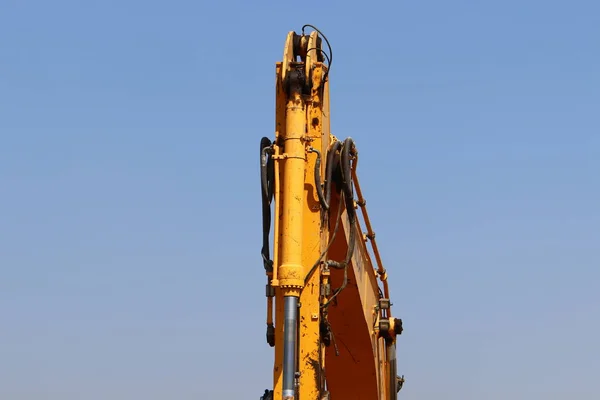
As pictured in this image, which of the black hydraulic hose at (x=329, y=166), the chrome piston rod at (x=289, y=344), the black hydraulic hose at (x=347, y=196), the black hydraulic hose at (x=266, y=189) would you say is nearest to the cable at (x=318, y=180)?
the black hydraulic hose at (x=329, y=166)

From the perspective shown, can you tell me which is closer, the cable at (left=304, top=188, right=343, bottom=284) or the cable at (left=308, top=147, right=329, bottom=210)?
the cable at (left=304, top=188, right=343, bottom=284)

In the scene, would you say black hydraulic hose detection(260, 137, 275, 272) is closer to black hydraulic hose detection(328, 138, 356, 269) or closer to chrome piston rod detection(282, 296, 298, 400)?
chrome piston rod detection(282, 296, 298, 400)

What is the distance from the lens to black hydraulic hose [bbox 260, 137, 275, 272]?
1124 centimetres

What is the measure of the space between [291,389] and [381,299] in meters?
5.12

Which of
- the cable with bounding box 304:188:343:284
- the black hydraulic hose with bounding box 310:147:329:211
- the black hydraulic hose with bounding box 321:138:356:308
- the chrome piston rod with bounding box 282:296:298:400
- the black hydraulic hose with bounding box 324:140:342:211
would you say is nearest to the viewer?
the chrome piston rod with bounding box 282:296:298:400

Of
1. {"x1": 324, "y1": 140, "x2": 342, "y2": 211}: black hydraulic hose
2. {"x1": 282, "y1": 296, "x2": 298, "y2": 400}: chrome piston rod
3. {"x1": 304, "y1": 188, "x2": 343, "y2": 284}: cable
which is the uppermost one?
{"x1": 324, "y1": 140, "x2": 342, "y2": 211}: black hydraulic hose

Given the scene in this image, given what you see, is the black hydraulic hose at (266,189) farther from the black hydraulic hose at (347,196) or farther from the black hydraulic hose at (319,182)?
the black hydraulic hose at (347,196)

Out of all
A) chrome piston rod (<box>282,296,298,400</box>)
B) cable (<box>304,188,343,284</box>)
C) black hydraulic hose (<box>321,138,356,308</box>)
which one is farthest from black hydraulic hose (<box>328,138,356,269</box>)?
chrome piston rod (<box>282,296,298,400</box>)

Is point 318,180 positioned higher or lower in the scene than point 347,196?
lower

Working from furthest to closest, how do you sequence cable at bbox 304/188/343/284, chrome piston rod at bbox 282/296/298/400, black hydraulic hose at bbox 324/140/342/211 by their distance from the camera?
black hydraulic hose at bbox 324/140/342/211 → cable at bbox 304/188/343/284 → chrome piston rod at bbox 282/296/298/400

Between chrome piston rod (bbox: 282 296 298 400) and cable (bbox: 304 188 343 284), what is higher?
cable (bbox: 304 188 343 284)

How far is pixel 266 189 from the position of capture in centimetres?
1127

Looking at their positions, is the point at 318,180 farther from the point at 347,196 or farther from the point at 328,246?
the point at 347,196

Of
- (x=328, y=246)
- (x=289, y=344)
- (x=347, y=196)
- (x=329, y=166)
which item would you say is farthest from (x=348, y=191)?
(x=289, y=344)
